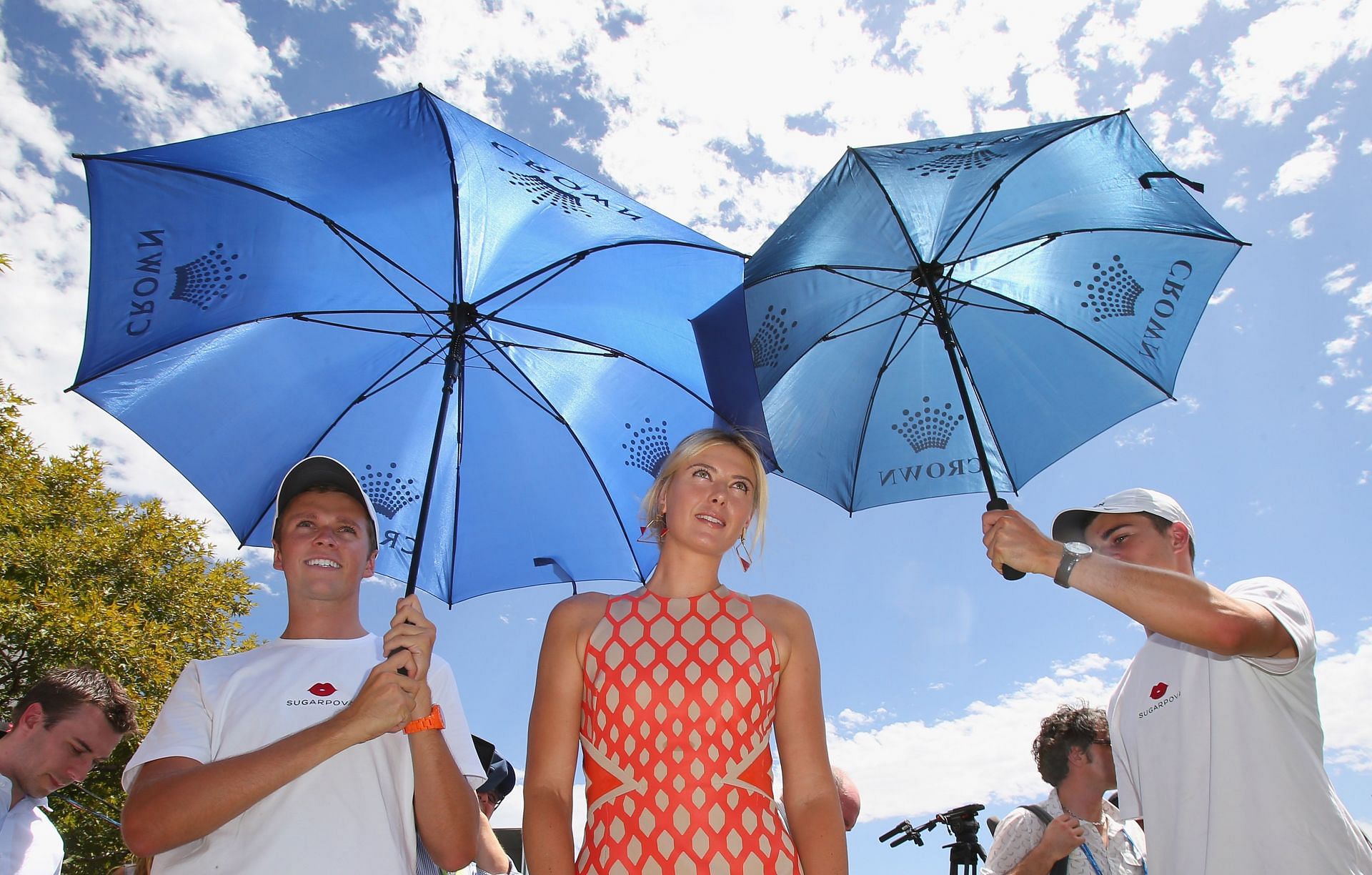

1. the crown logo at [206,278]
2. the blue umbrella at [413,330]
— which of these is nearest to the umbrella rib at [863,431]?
the blue umbrella at [413,330]

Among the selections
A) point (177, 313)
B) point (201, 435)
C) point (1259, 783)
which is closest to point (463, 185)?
point (177, 313)

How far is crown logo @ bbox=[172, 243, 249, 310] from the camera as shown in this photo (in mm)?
3336

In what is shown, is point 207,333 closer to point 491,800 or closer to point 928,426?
point 491,800

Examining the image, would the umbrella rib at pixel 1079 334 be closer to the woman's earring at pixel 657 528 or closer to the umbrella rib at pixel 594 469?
the umbrella rib at pixel 594 469

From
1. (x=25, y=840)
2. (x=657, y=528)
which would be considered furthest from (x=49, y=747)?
(x=657, y=528)

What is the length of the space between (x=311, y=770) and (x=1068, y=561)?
6.90ft

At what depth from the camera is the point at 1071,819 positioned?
12.9ft

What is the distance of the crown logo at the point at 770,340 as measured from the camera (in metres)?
4.28

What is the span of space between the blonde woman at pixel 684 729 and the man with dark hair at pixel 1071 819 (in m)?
2.14

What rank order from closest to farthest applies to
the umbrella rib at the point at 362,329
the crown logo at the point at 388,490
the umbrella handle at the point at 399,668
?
the umbrella handle at the point at 399,668, the umbrella rib at the point at 362,329, the crown logo at the point at 388,490

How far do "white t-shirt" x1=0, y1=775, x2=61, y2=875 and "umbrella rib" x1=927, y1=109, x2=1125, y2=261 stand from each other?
484 cm

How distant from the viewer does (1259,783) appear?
8.84 ft

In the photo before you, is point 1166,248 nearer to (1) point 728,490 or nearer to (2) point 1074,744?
(2) point 1074,744

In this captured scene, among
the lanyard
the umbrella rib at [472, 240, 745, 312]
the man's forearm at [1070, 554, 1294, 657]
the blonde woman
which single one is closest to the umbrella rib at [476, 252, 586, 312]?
the umbrella rib at [472, 240, 745, 312]
